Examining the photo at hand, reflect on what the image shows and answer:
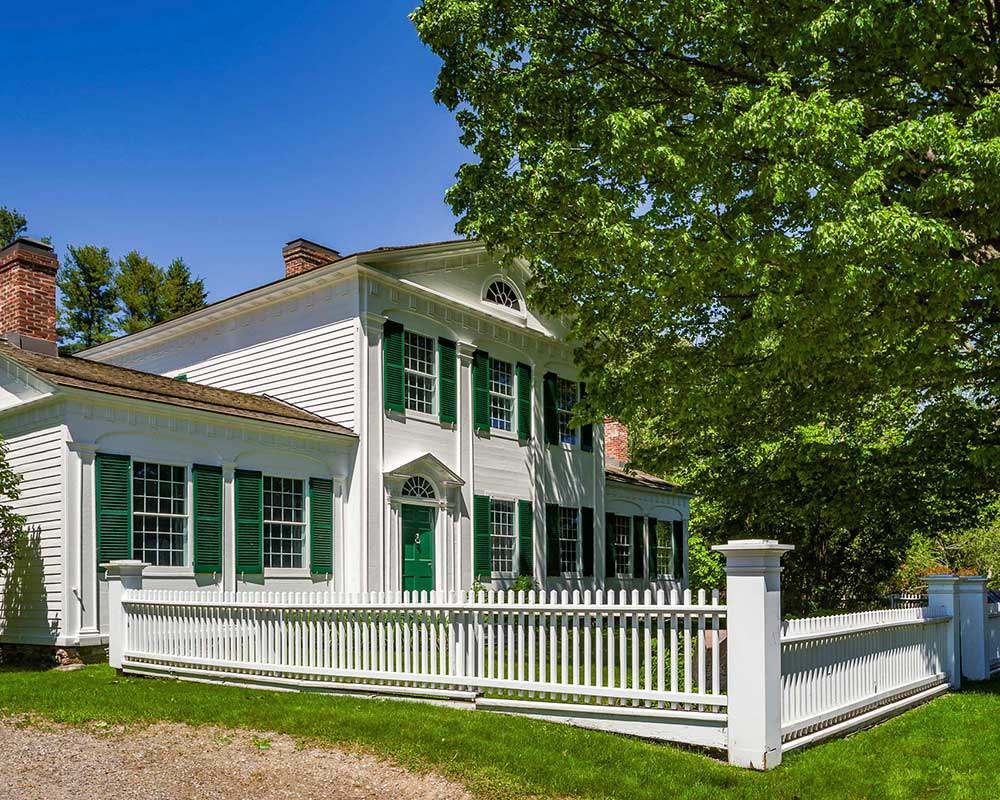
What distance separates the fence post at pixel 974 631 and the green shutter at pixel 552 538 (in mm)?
9255

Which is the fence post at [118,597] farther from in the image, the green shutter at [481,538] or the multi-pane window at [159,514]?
the green shutter at [481,538]

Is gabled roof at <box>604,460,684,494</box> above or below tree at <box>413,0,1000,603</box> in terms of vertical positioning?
below

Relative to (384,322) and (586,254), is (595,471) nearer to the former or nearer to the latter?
(384,322)

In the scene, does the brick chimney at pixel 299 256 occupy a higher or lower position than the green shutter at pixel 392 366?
higher

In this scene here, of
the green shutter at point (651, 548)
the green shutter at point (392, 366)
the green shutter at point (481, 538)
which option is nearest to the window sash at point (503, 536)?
the green shutter at point (481, 538)

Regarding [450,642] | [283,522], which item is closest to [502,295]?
[283,522]

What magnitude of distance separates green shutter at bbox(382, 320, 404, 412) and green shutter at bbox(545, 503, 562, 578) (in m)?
4.98

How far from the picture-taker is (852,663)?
9422 millimetres

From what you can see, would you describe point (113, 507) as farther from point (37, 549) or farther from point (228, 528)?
point (228, 528)

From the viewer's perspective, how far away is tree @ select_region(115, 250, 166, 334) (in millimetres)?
40312

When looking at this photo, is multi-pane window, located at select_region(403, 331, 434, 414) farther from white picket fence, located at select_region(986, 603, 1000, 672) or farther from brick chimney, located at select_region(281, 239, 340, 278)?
white picket fence, located at select_region(986, 603, 1000, 672)

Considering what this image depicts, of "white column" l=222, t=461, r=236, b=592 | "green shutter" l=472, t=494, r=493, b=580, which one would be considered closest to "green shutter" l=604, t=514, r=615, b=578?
"green shutter" l=472, t=494, r=493, b=580

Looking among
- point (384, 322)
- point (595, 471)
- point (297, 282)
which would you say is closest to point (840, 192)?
point (384, 322)

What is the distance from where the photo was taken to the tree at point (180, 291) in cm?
4031
